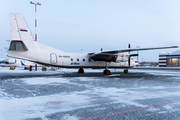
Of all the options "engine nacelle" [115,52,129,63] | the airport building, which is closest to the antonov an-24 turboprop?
"engine nacelle" [115,52,129,63]

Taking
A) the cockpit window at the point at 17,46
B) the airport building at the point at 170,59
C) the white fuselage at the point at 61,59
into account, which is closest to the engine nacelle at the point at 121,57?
the white fuselage at the point at 61,59

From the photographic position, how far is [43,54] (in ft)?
53.8

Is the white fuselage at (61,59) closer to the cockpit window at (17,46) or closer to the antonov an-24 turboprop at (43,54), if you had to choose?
the antonov an-24 turboprop at (43,54)

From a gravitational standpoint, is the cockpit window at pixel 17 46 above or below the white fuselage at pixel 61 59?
above

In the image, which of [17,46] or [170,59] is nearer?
[17,46]

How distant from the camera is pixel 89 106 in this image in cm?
524

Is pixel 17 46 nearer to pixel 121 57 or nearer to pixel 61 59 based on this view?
pixel 61 59

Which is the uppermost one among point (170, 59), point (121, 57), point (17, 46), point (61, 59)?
point (17, 46)

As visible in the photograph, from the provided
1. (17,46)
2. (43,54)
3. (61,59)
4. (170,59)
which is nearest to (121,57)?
(61,59)

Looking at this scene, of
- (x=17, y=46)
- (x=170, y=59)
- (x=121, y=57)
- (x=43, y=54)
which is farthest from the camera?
(x=170, y=59)

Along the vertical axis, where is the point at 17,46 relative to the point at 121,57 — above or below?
above

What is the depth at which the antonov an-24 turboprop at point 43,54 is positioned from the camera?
15008 millimetres

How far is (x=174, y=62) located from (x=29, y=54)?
Answer: 233 feet

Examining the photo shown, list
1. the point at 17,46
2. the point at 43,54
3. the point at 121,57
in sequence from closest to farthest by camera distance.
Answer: the point at 17,46, the point at 43,54, the point at 121,57
